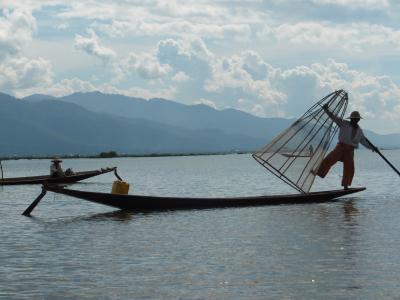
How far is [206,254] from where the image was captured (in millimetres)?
19141

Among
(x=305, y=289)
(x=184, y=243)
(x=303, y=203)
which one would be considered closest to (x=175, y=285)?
(x=305, y=289)

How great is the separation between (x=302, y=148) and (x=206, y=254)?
13874 mm

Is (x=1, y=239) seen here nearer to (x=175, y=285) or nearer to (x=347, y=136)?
(x=175, y=285)

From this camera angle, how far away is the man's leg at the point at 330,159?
31547 mm

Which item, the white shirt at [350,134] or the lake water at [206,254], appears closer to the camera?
the lake water at [206,254]

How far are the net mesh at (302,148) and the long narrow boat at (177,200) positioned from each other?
76 cm

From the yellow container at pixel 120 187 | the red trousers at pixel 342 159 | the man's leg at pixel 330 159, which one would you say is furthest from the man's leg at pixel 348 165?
the yellow container at pixel 120 187

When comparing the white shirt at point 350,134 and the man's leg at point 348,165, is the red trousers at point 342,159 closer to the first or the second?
the man's leg at point 348,165

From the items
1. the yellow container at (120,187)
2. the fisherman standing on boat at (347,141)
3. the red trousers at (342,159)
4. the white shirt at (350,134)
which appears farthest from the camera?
the red trousers at (342,159)

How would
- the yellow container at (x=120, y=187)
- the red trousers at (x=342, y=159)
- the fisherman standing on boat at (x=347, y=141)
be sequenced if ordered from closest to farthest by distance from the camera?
the yellow container at (x=120, y=187), the fisherman standing on boat at (x=347, y=141), the red trousers at (x=342, y=159)

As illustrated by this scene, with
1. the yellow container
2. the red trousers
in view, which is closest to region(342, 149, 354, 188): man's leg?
the red trousers

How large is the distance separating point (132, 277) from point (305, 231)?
861 cm

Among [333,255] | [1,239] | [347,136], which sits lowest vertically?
[1,239]

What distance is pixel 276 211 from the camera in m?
29.5
